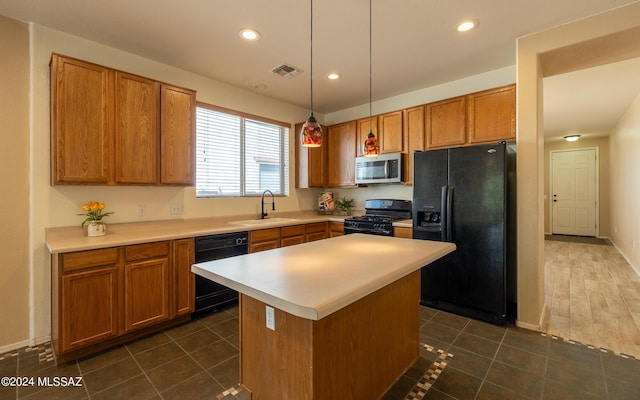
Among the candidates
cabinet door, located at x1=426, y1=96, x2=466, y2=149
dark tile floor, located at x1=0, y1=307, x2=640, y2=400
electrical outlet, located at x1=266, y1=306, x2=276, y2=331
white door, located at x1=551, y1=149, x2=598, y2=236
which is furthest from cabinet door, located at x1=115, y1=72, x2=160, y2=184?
white door, located at x1=551, y1=149, x2=598, y2=236

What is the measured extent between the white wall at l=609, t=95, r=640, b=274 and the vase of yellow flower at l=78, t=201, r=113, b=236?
6746mm

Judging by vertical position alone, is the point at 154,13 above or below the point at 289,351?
above

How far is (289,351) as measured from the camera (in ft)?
4.55

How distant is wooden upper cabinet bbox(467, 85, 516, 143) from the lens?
9.97 ft

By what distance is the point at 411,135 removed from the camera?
3818mm

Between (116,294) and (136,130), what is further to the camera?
(136,130)

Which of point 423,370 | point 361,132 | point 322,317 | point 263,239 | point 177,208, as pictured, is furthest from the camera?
point 361,132

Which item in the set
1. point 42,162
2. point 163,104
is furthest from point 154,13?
point 42,162

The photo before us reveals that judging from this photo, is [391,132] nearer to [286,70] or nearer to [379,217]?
[379,217]

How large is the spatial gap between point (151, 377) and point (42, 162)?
6.63 ft

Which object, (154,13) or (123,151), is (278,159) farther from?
(154,13)

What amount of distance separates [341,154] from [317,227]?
A: 1284 millimetres

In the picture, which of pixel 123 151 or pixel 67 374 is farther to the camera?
pixel 123 151

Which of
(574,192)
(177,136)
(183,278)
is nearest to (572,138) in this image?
(574,192)
